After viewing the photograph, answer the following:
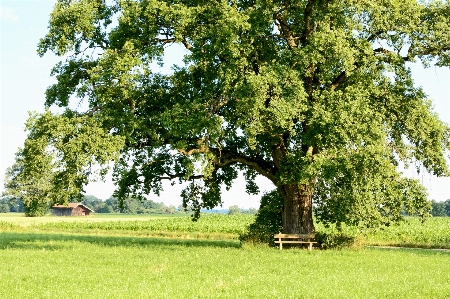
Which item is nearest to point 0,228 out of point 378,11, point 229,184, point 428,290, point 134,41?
point 229,184

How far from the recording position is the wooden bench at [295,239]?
34.1 m

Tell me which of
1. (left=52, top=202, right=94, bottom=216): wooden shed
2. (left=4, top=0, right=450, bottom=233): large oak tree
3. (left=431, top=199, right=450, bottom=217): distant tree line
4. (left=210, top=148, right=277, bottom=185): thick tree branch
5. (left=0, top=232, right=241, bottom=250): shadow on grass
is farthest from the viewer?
(left=431, top=199, right=450, bottom=217): distant tree line

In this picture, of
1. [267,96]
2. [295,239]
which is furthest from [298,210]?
[267,96]

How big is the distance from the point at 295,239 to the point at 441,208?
470 feet

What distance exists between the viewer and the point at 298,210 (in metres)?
35.5

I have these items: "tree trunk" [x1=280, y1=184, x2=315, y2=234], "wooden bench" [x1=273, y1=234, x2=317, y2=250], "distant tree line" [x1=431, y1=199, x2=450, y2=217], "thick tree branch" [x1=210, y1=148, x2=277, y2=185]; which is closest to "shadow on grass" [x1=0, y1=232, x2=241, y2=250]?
"wooden bench" [x1=273, y1=234, x2=317, y2=250]

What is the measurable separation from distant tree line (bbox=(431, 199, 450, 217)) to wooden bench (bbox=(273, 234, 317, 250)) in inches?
5409

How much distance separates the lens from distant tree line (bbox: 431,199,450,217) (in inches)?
6432

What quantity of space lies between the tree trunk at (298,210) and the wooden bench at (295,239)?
17.8 inches

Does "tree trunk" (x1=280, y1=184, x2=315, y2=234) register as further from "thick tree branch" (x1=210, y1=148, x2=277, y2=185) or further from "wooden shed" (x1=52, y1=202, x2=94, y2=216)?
"wooden shed" (x1=52, y1=202, x2=94, y2=216)

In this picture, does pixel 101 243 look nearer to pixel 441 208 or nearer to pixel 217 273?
pixel 217 273

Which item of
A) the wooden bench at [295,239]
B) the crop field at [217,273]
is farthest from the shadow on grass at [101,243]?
the wooden bench at [295,239]

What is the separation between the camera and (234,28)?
30922mm

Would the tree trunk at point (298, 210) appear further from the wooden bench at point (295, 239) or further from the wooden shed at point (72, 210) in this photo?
the wooden shed at point (72, 210)
